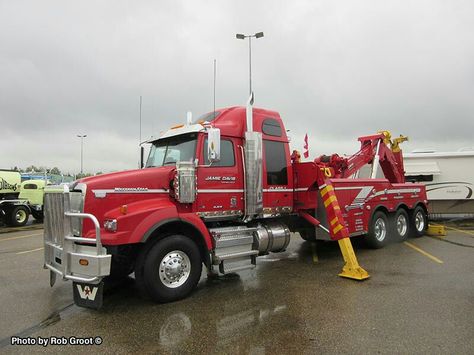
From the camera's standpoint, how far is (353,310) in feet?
16.0

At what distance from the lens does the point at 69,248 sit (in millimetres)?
5062

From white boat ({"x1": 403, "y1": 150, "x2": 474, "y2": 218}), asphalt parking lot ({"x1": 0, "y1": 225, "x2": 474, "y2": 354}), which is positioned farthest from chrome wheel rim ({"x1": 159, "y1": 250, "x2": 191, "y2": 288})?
white boat ({"x1": 403, "y1": 150, "x2": 474, "y2": 218})

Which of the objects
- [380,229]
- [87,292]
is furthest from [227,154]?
[380,229]

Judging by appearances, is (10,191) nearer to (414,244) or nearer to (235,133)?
(235,133)

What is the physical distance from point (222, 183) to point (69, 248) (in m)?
2.56

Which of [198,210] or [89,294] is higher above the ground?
[198,210]

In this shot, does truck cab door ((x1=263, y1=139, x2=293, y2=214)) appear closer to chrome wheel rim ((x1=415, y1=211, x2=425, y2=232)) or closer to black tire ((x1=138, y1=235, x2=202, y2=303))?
black tire ((x1=138, y1=235, x2=202, y2=303))

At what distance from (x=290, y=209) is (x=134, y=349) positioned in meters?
4.55

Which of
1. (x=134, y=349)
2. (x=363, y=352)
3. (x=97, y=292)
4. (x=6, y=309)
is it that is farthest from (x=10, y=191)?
(x=363, y=352)

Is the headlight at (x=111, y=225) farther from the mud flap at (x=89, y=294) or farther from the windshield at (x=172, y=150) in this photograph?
the windshield at (x=172, y=150)

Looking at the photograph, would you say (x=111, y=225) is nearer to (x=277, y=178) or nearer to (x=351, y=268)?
(x=277, y=178)

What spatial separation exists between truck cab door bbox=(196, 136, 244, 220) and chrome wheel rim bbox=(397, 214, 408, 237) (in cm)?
613

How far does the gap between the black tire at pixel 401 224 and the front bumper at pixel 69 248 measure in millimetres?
Result: 8343

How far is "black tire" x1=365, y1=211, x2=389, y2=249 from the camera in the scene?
9328mm
